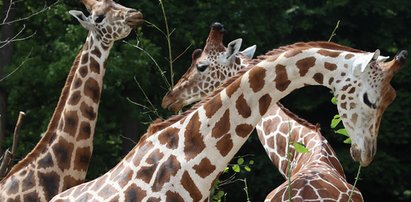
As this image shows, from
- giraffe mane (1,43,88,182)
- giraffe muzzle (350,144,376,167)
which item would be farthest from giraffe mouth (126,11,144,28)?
giraffe muzzle (350,144,376,167)

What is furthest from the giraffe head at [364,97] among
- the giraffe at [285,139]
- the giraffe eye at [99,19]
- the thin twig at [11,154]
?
the thin twig at [11,154]

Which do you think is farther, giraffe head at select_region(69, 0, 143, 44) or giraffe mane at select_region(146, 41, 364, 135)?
giraffe head at select_region(69, 0, 143, 44)

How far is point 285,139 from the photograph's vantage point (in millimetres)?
5723

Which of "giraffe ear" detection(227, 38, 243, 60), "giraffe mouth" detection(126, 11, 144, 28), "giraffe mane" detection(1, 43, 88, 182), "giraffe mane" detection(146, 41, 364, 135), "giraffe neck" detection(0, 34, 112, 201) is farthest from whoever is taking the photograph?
"giraffe ear" detection(227, 38, 243, 60)

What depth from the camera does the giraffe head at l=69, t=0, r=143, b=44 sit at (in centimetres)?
583

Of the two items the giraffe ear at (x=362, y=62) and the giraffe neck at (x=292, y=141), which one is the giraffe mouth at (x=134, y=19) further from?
the giraffe ear at (x=362, y=62)

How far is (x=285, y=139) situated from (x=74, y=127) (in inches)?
50.7

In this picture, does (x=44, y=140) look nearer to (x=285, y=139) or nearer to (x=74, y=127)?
(x=74, y=127)

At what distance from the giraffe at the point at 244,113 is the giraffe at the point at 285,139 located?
0.73m

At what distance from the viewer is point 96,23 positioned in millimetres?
5891

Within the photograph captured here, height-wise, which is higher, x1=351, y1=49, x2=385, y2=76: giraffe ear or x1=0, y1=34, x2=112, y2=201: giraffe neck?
x1=351, y1=49, x2=385, y2=76: giraffe ear

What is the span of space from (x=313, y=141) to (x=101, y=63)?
141cm

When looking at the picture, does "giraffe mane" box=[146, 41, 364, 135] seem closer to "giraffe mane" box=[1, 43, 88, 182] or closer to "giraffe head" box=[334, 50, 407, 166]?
"giraffe head" box=[334, 50, 407, 166]

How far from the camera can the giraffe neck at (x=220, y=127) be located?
13.4 feet
